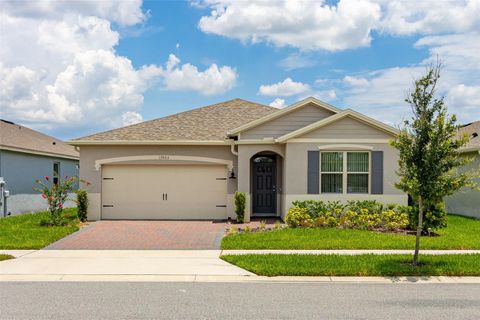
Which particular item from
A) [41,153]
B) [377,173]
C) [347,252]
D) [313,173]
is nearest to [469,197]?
[377,173]

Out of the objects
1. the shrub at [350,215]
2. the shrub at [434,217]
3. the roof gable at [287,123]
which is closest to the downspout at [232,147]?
the roof gable at [287,123]

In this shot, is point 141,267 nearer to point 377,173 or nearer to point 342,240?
point 342,240

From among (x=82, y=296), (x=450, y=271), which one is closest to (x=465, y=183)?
(x=450, y=271)

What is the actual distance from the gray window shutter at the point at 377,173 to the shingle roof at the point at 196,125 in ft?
20.5

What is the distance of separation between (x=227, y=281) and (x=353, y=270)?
2631 millimetres

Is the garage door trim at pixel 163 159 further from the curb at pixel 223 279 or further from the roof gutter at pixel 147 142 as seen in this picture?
the curb at pixel 223 279

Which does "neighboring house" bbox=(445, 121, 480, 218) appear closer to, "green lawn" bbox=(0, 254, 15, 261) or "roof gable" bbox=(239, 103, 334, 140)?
"roof gable" bbox=(239, 103, 334, 140)

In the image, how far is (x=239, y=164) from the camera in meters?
18.2

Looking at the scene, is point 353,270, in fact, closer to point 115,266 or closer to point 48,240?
point 115,266

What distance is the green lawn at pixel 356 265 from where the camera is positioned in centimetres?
953

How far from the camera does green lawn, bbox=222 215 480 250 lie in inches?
490

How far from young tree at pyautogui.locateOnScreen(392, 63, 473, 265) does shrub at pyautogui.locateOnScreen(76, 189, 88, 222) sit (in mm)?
12725

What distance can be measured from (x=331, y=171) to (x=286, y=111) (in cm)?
309

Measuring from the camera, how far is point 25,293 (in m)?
8.07
